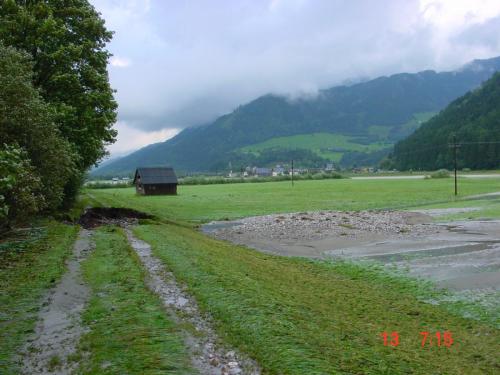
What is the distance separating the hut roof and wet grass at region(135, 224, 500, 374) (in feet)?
251

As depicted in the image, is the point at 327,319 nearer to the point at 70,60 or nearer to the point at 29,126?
the point at 29,126

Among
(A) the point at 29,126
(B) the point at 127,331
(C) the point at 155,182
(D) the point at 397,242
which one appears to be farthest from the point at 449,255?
(C) the point at 155,182

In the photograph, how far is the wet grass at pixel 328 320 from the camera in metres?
7.58

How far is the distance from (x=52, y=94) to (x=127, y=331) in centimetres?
2595

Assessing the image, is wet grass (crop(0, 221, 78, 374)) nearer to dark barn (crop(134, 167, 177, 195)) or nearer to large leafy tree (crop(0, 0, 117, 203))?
large leafy tree (crop(0, 0, 117, 203))

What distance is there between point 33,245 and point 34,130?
5.27 m

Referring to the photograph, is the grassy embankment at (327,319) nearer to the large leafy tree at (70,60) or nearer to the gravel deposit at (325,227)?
the gravel deposit at (325,227)

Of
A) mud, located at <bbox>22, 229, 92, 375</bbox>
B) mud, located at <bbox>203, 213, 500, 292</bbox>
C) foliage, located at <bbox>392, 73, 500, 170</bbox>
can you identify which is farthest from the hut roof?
foliage, located at <bbox>392, 73, 500, 170</bbox>

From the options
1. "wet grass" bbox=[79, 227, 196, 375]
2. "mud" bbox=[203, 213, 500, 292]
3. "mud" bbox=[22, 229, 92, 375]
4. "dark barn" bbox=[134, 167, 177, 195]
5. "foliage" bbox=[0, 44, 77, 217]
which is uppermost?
"foliage" bbox=[0, 44, 77, 217]

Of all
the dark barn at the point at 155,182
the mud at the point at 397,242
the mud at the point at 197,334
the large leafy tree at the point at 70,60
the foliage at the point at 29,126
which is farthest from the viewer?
the dark barn at the point at 155,182

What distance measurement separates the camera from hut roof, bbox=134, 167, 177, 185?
91.1 m

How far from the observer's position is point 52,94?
2952 centimetres

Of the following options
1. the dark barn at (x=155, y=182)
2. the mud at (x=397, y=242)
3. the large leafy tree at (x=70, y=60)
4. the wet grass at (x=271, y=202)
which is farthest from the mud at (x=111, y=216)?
the dark barn at (x=155, y=182)
